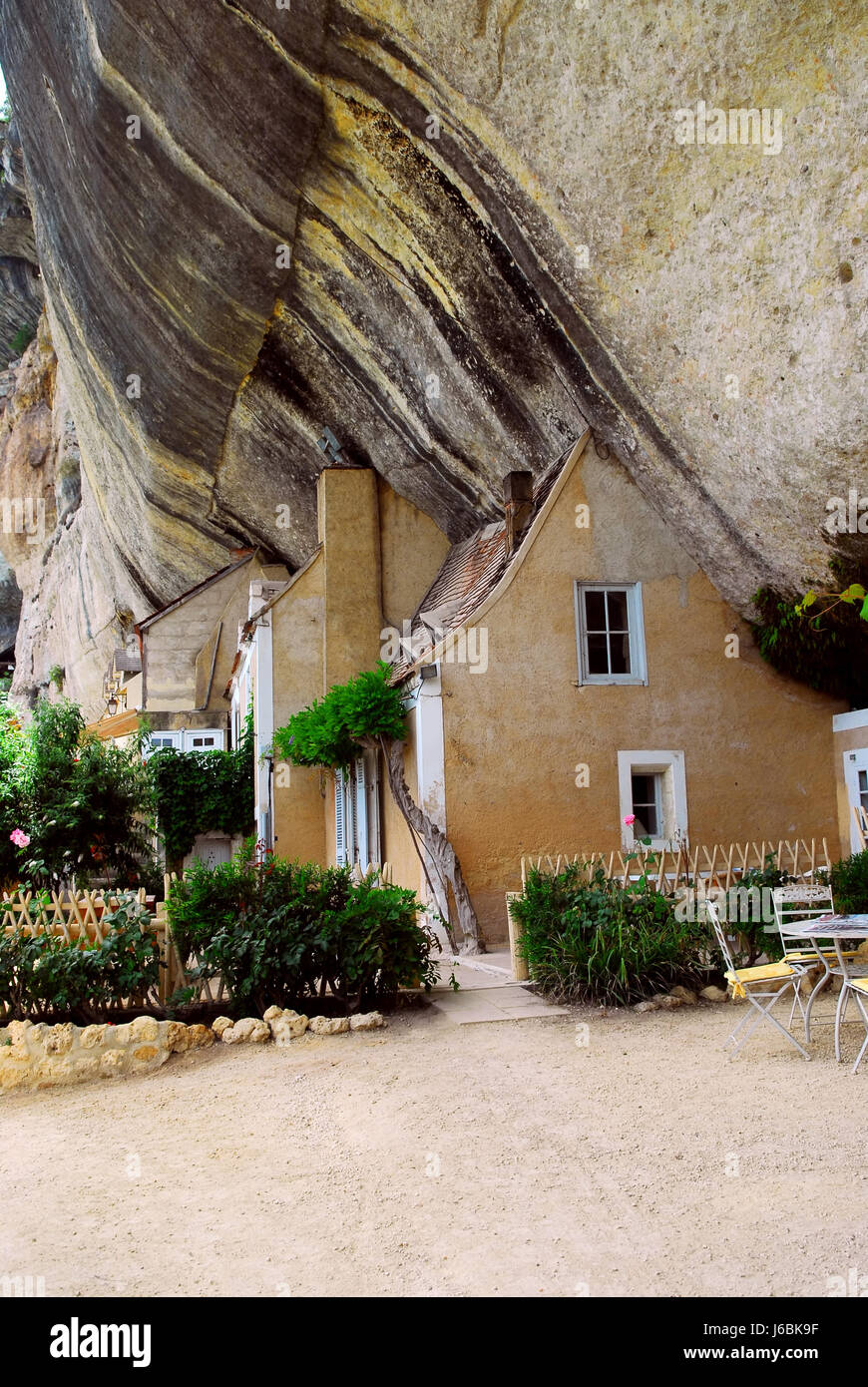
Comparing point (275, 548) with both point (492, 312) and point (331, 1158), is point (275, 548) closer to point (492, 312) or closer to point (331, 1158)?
point (492, 312)

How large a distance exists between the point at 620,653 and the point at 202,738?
10.9m

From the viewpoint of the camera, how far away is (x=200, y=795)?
1917cm

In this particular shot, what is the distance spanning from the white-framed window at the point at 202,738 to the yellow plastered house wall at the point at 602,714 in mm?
10086

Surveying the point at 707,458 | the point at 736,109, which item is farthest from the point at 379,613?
the point at 736,109

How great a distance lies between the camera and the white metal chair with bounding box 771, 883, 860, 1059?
6.89 meters

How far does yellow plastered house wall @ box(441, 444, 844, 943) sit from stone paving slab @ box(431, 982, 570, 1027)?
289 cm

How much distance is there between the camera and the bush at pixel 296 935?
826 cm

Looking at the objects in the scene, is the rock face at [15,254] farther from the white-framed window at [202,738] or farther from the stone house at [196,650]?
the white-framed window at [202,738]

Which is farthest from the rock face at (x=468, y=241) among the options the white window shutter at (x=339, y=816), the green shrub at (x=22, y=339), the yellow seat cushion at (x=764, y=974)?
the green shrub at (x=22, y=339)

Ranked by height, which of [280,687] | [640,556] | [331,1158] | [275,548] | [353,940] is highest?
[275,548]

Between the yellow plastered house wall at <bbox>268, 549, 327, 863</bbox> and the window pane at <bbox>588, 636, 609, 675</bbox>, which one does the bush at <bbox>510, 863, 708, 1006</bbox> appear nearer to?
the window pane at <bbox>588, 636, 609, 675</bbox>

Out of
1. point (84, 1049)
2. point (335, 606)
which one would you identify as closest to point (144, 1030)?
point (84, 1049)
